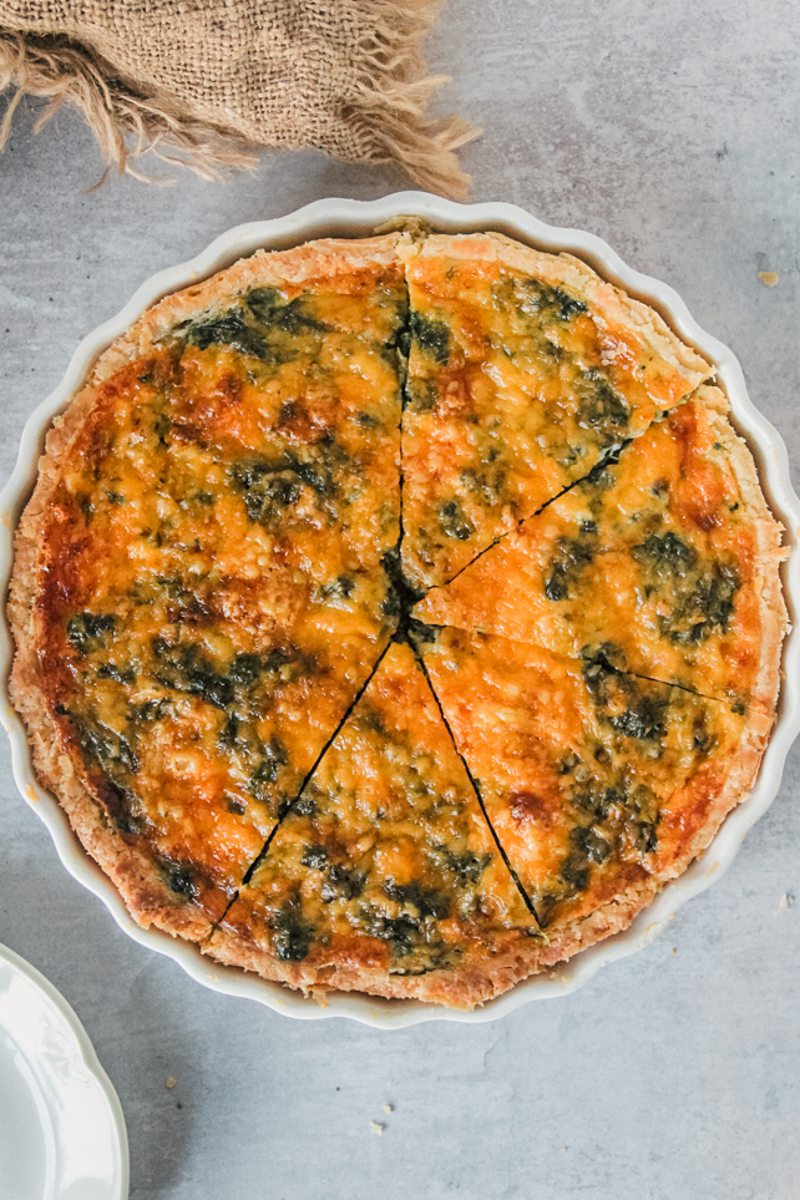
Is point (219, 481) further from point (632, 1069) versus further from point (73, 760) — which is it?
point (632, 1069)

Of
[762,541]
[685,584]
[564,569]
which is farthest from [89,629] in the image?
[762,541]

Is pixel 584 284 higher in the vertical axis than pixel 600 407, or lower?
higher

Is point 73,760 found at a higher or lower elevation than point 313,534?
lower

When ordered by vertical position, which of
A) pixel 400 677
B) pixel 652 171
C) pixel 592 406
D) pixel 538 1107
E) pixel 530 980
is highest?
pixel 652 171

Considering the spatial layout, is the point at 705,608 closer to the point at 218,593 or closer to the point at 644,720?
the point at 644,720

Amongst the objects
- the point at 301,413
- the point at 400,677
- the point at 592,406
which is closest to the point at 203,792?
the point at 400,677

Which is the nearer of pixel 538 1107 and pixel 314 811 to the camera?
pixel 314 811

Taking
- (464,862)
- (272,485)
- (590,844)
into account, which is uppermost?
(272,485)
